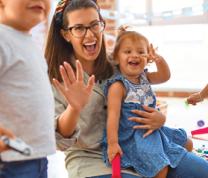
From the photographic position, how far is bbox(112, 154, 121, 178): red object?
1.16m

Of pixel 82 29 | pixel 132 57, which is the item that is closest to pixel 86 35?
pixel 82 29

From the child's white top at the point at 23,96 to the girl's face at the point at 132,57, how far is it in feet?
1.50

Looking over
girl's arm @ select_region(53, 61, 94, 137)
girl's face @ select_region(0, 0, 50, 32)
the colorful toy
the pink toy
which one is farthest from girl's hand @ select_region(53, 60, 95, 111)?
the colorful toy

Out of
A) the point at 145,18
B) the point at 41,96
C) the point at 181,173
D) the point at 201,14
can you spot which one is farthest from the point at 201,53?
the point at 41,96

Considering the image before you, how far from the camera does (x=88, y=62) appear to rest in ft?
4.38

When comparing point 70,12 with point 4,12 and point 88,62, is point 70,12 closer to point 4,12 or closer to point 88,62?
point 88,62

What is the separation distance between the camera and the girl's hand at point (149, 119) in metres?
1.25

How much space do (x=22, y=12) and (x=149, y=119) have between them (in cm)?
61

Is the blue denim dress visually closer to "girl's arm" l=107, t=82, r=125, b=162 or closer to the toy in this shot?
"girl's arm" l=107, t=82, r=125, b=162

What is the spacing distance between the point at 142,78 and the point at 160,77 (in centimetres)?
9

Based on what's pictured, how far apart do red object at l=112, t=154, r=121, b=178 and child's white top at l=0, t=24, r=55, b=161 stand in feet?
1.00

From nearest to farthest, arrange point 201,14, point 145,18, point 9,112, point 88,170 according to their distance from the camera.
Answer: point 9,112 → point 88,170 → point 201,14 → point 145,18

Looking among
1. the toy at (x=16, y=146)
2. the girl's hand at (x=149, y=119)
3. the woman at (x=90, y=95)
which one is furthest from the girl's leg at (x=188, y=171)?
the toy at (x=16, y=146)

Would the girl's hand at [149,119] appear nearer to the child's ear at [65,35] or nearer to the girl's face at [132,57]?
the girl's face at [132,57]
